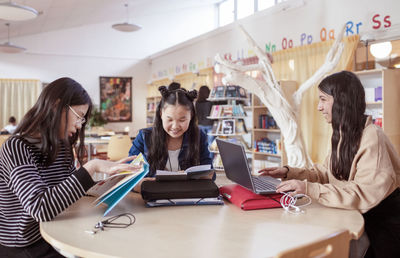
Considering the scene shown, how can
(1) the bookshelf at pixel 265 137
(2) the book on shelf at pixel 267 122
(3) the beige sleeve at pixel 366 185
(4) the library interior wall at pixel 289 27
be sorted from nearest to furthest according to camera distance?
Answer: (3) the beige sleeve at pixel 366 185 → (4) the library interior wall at pixel 289 27 → (1) the bookshelf at pixel 265 137 → (2) the book on shelf at pixel 267 122

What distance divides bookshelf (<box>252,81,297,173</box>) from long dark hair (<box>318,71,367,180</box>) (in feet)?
14.2

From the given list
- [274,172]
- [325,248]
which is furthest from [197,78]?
[325,248]

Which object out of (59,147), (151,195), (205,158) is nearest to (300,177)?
(205,158)

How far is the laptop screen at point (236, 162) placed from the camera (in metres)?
1.59

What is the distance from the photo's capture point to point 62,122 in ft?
5.06

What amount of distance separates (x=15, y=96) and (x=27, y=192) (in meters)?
10.3

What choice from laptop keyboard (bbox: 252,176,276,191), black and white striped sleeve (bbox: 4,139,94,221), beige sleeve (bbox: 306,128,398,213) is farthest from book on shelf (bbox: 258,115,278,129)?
black and white striped sleeve (bbox: 4,139,94,221)

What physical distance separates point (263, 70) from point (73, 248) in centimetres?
452

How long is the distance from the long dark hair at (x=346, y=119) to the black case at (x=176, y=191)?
0.67 metres

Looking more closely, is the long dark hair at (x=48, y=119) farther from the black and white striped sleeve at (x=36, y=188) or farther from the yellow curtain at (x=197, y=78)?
the yellow curtain at (x=197, y=78)

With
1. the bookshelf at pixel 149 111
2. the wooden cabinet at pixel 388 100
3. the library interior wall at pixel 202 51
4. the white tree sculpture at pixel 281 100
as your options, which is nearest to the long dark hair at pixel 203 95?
the white tree sculpture at pixel 281 100

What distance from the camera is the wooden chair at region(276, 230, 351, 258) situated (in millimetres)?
863

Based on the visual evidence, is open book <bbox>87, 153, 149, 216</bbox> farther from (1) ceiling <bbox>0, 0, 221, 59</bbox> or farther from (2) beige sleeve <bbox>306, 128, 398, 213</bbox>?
(1) ceiling <bbox>0, 0, 221, 59</bbox>

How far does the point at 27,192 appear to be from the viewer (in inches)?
52.4
